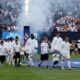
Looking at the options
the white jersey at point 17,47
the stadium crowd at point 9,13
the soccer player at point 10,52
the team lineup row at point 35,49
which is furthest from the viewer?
the stadium crowd at point 9,13

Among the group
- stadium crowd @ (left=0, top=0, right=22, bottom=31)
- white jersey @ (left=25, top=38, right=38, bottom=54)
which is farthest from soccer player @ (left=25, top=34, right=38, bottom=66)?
stadium crowd @ (left=0, top=0, right=22, bottom=31)

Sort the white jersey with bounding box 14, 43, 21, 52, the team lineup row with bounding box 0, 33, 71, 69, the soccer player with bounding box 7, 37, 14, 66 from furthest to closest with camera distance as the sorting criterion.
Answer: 1. the soccer player with bounding box 7, 37, 14, 66
2. the white jersey with bounding box 14, 43, 21, 52
3. the team lineup row with bounding box 0, 33, 71, 69

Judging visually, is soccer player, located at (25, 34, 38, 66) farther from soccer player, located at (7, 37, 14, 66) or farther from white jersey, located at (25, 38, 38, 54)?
soccer player, located at (7, 37, 14, 66)

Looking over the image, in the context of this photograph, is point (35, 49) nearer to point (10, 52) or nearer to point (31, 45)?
point (31, 45)

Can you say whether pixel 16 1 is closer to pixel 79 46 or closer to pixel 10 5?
pixel 10 5

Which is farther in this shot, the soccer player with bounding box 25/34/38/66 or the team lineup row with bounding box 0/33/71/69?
the soccer player with bounding box 25/34/38/66

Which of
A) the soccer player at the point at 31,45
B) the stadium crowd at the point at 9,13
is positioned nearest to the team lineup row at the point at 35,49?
the soccer player at the point at 31,45

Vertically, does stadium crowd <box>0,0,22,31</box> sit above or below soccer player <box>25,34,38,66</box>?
above

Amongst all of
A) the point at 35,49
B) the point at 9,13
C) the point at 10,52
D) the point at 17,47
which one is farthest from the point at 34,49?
the point at 9,13

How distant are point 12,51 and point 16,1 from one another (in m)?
27.2

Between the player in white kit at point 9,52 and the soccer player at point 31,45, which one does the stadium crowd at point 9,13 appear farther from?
the soccer player at point 31,45

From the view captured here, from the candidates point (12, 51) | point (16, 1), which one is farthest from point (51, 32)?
point (12, 51)

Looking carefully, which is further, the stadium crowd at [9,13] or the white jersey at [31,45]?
the stadium crowd at [9,13]

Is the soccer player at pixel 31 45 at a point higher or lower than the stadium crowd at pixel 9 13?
lower
